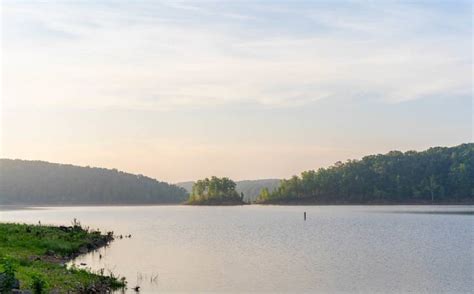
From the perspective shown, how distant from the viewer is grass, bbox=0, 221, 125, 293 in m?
35.6

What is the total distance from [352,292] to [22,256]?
87.4ft

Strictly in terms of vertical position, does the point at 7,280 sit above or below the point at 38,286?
above

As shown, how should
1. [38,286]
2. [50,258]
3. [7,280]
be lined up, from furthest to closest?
1. [50,258]
2. [38,286]
3. [7,280]

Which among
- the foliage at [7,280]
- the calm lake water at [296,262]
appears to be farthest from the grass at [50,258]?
the calm lake water at [296,262]

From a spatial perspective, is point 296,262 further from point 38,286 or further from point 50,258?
point 38,286

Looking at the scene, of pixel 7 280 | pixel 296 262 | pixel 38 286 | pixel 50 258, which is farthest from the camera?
pixel 50 258

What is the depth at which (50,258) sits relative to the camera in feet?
177

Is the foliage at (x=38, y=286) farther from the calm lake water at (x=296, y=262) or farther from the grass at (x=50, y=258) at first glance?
the calm lake water at (x=296, y=262)

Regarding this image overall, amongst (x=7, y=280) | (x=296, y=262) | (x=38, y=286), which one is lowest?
(x=296, y=262)

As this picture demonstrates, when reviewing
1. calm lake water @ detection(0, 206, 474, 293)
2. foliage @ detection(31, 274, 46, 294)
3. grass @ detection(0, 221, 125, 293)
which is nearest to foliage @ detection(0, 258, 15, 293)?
grass @ detection(0, 221, 125, 293)

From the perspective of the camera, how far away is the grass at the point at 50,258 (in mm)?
35569

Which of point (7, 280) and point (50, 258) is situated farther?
point (50, 258)

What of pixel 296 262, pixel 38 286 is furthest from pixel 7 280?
pixel 296 262

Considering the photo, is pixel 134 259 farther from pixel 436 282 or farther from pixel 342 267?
pixel 436 282
